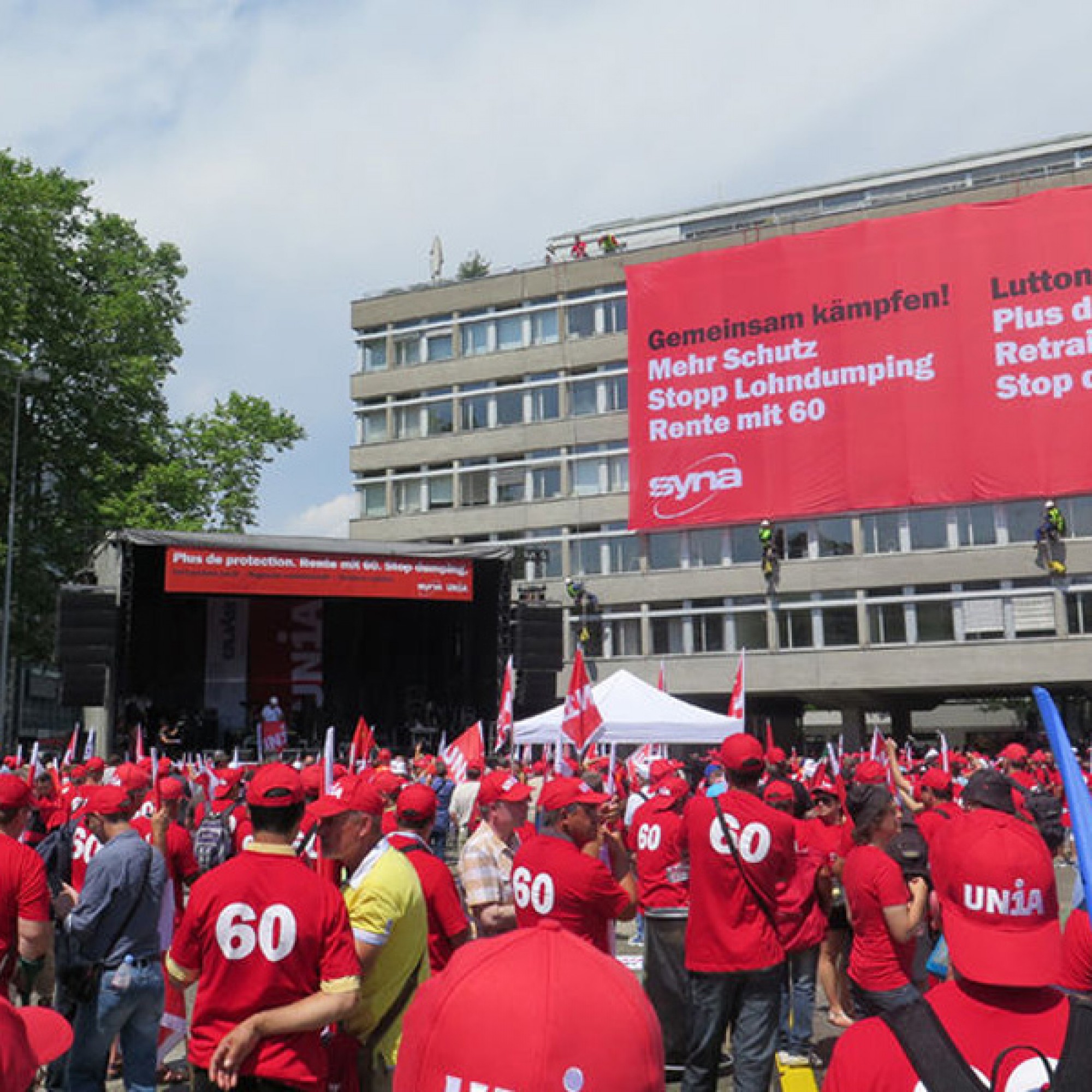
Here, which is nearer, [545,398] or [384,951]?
[384,951]

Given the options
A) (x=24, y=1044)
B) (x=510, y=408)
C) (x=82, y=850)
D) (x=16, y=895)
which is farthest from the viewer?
(x=510, y=408)

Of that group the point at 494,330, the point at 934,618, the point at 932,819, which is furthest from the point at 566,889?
the point at 494,330

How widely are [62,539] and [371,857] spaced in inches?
1268

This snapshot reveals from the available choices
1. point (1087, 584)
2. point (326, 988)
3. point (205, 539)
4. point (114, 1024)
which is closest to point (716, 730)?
point (205, 539)

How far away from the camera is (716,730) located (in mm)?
20281

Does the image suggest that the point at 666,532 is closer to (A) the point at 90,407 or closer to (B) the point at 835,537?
(B) the point at 835,537

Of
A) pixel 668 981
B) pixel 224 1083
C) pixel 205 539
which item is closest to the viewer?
pixel 224 1083

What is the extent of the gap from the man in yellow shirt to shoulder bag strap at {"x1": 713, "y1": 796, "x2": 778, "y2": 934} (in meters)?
1.80

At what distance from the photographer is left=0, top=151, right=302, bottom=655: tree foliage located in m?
33.4

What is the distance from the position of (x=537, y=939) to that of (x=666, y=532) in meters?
43.2

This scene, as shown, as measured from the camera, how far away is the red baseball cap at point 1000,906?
7.11ft

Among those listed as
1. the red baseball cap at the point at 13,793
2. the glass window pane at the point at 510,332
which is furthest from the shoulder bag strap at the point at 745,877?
the glass window pane at the point at 510,332

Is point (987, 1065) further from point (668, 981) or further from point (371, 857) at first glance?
point (668, 981)

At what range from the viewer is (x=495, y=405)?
49031mm
